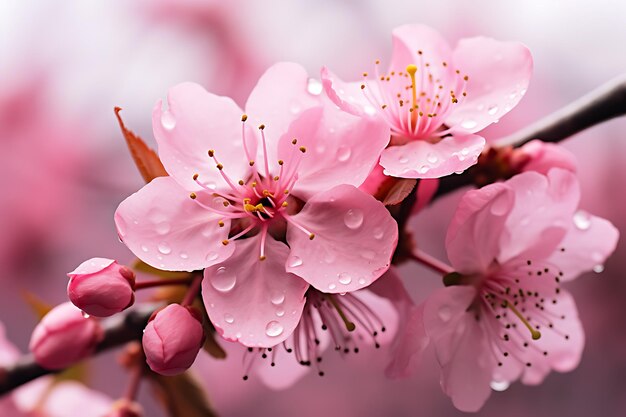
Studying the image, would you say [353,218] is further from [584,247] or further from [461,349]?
[584,247]

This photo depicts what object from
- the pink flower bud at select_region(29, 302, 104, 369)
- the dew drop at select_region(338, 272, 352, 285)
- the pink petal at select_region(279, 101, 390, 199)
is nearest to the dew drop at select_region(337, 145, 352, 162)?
the pink petal at select_region(279, 101, 390, 199)

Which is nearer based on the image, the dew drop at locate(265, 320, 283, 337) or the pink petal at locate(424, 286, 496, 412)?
the dew drop at locate(265, 320, 283, 337)

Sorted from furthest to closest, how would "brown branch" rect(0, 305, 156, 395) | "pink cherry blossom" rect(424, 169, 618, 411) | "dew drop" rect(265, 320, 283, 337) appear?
"brown branch" rect(0, 305, 156, 395), "pink cherry blossom" rect(424, 169, 618, 411), "dew drop" rect(265, 320, 283, 337)

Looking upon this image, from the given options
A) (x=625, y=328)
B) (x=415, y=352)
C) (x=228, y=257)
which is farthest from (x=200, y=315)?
(x=625, y=328)

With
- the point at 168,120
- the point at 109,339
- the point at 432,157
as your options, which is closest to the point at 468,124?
the point at 432,157

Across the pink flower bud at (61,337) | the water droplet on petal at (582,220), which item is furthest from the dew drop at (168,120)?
the water droplet on petal at (582,220)

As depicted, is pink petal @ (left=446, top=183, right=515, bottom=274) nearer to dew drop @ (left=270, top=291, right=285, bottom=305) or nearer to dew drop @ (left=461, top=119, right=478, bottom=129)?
dew drop @ (left=461, top=119, right=478, bottom=129)
